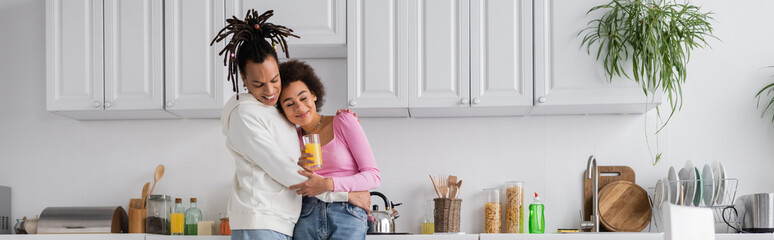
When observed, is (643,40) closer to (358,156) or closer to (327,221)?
(358,156)

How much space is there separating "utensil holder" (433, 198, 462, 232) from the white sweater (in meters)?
1.18

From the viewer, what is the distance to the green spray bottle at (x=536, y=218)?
3838 mm

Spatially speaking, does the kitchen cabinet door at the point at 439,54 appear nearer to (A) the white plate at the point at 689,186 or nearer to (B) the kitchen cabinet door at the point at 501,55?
(B) the kitchen cabinet door at the point at 501,55

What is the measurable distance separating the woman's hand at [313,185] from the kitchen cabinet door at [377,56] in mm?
1058

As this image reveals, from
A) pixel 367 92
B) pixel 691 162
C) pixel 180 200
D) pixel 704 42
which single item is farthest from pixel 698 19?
pixel 180 200

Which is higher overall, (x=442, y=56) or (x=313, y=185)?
(x=442, y=56)

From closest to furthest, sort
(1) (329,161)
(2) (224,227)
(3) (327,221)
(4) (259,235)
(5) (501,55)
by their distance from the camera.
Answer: (4) (259,235)
(3) (327,221)
(1) (329,161)
(5) (501,55)
(2) (224,227)

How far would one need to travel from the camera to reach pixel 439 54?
12.3 feet

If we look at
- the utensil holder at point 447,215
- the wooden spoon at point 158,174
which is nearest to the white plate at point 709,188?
the utensil holder at point 447,215

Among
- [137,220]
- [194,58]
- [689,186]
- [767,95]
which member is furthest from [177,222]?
[767,95]

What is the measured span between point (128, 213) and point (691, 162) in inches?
103

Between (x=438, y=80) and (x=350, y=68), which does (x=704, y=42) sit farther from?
(x=350, y=68)

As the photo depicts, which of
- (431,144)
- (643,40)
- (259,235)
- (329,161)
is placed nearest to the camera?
(259,235)

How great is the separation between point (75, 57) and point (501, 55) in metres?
1.98
